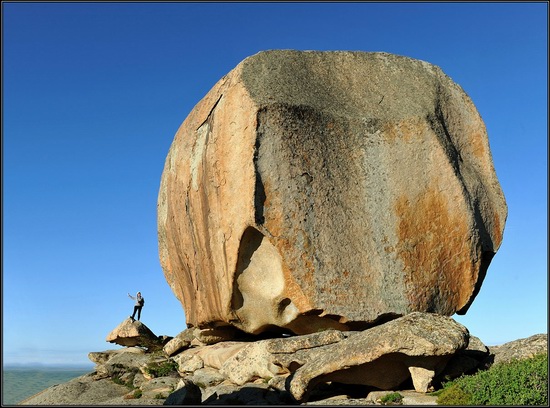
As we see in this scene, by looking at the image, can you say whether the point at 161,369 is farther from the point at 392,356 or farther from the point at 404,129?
the point at 404,129

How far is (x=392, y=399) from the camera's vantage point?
42.0ft

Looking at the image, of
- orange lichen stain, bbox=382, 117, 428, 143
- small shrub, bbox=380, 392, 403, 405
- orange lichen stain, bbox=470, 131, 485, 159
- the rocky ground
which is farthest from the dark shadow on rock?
orange lichen stain, bbox=470, 131, 485, 159

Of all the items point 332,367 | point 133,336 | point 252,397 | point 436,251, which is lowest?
point 252,397

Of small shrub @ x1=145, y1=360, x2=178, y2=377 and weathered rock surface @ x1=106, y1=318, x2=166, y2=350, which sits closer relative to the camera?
small shrub @ x1=145, y1=360, x2=178, y2=377

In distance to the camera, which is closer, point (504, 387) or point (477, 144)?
point (504, 387)

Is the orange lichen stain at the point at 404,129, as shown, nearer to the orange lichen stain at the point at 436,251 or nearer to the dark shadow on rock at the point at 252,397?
the orange lichen stain at the point at 436,251

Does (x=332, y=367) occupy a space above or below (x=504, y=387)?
above

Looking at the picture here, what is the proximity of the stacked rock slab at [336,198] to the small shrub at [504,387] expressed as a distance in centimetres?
314

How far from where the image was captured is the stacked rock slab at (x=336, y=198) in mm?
15656

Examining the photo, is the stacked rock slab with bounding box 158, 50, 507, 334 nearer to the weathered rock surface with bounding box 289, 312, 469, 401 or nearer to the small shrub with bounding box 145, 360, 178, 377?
the weathered rock surface with bounding box 289, 312, 469, 401

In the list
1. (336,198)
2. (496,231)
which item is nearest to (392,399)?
(336,198)

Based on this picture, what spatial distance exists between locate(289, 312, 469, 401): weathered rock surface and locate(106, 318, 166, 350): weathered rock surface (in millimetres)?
11256

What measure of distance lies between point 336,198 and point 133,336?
11488 millimetres

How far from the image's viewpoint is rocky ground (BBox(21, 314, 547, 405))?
43.2ft
